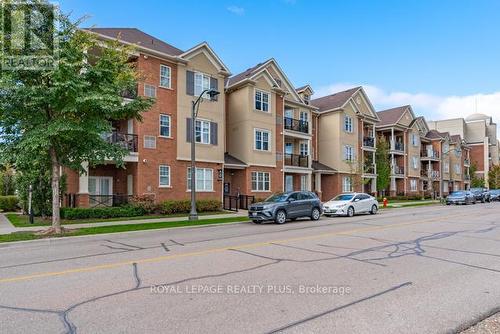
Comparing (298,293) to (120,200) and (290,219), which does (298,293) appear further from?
(120,200)

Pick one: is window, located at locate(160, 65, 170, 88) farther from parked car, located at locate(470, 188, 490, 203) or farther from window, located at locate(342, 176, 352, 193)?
parked car, located at locate(470, 188, 490, 203)

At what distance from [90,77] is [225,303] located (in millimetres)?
12250

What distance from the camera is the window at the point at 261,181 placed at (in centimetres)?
3072

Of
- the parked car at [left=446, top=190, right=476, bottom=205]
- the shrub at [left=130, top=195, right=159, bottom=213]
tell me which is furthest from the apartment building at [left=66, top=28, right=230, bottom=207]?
the parked car at [left=446, top=190, right=476, bottom=205]

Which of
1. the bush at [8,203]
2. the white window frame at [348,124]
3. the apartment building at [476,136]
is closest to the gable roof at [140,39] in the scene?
the bush at [8,203]

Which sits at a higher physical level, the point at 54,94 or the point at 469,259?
the point at 54,94

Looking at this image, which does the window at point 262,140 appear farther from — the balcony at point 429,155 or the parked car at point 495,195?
the parked car at point 495,195

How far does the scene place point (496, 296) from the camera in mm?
6375

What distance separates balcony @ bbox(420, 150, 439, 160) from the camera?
56531 mm

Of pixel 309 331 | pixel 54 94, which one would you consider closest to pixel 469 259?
pixel 309 331

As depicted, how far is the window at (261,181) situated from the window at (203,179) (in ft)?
13.8

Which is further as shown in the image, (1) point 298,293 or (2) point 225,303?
(1) point 298,293

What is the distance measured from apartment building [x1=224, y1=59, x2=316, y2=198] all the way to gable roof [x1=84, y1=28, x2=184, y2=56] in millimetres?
5916

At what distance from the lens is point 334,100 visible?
41938 mm
